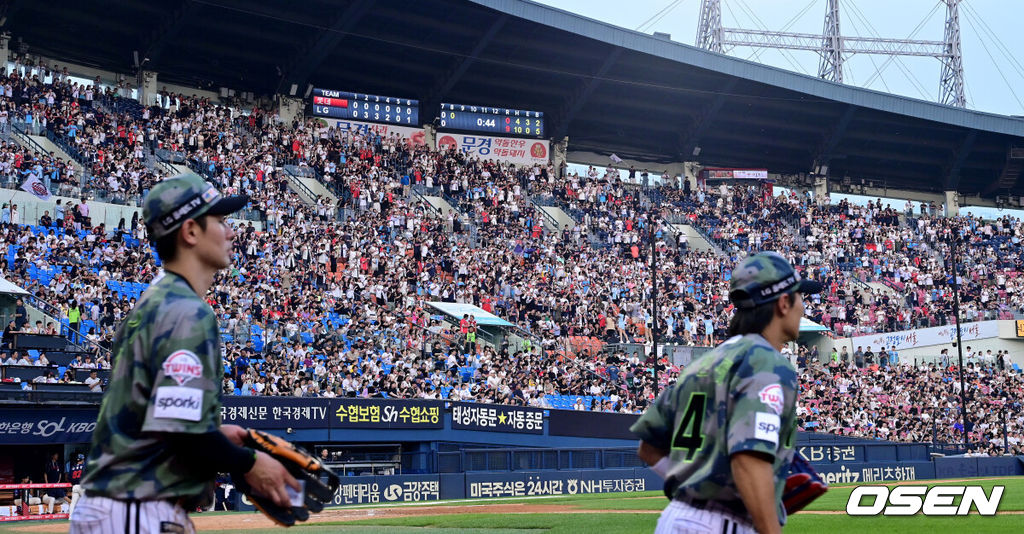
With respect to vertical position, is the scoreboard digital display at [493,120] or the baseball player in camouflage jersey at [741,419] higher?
the scoreboard digital display at [493,120]

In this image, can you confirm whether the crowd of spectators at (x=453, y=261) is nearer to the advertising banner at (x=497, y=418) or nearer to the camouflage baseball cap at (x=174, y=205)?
the advertising banner at (x=497, y=418)

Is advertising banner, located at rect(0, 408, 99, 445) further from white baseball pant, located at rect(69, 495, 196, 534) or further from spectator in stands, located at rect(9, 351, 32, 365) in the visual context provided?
white baseball pant, located at rect(69, 495, 196, 534)

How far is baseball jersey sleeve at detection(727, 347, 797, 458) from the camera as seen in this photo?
154 inches

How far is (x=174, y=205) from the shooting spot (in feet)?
13.1

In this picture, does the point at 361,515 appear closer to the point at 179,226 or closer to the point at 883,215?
the point at 179,226

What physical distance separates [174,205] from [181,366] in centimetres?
64

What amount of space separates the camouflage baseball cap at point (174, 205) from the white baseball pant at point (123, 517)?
3.09 ft

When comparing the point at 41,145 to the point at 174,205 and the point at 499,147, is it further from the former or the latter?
the point at 174,205

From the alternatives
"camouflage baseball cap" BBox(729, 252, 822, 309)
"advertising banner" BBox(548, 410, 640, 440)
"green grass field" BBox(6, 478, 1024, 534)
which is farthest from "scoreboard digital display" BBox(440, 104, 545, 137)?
"camouflage baseball cap" BBox(729, 252, 822, 309)

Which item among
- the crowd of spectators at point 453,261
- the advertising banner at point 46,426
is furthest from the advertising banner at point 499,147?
the advertising banner at point 46,426

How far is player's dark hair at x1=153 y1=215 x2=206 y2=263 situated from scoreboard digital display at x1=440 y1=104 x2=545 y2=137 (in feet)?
158

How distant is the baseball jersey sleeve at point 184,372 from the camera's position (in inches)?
144

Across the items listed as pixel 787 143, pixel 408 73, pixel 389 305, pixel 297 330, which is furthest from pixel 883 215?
pixel 297 330

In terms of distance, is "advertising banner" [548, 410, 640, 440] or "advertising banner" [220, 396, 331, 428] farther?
"advertising banner" [548, 410, 640, 440]
